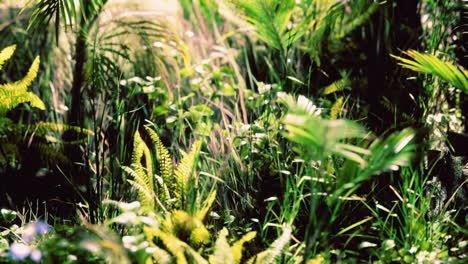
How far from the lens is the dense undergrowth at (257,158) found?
126 cm

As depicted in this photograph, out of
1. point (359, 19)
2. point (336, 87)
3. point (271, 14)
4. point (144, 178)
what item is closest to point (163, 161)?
point (144, 178)

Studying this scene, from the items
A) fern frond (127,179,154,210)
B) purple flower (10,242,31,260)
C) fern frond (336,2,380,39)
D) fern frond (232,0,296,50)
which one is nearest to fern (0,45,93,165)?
fern frond (127,179,154,210)

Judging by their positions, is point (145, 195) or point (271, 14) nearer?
point (145, 195)

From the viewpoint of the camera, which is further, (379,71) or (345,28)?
(345,28)

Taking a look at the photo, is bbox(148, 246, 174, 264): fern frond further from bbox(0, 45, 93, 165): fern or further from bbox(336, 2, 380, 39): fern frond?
bbox(336, 2, 380, 39): fern frond

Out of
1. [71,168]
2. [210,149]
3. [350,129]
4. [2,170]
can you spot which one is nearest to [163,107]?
[210,149]

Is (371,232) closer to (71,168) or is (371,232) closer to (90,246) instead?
(90,246)

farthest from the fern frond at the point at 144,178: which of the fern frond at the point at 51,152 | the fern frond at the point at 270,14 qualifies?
the fern frond at the point at 270,14

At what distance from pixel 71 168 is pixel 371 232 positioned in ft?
4.76

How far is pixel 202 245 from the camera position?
141 centimetres

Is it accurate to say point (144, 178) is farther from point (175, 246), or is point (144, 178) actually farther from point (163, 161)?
point (175, 246)

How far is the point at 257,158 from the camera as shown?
1.92 metres

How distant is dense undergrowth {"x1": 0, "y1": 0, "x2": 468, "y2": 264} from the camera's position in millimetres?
1256

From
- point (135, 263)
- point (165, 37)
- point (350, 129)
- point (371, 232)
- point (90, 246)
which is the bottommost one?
point (371, 232)
